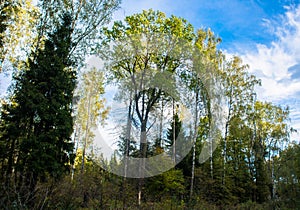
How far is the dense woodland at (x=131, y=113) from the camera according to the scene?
28.8ft

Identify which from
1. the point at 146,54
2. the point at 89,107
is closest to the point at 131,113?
the point at 146,54

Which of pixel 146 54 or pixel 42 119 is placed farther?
pixel 146 54

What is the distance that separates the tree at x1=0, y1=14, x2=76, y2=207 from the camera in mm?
8305

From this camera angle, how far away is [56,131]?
8.94 m

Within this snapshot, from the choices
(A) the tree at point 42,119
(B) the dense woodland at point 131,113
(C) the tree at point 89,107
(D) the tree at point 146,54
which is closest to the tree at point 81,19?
(B) the dense woodland at point 131,113

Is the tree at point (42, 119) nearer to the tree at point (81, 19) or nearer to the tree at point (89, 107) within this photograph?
the tree at point (81, 19)

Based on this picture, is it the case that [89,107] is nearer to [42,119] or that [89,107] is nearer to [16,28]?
[16,28]

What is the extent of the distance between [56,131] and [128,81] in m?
6.15

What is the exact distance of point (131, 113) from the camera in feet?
45.9

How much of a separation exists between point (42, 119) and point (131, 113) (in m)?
5.58

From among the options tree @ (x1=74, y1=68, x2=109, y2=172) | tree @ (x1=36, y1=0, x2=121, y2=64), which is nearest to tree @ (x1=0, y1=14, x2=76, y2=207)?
tree @ (x1=36, y1=0, x2=121, y2=64)

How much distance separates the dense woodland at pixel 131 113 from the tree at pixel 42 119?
0.04 m

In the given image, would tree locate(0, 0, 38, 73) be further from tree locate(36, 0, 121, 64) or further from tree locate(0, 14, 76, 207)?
tree locate(0, 14, 76, 207)

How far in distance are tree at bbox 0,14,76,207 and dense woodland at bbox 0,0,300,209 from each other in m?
0.04
